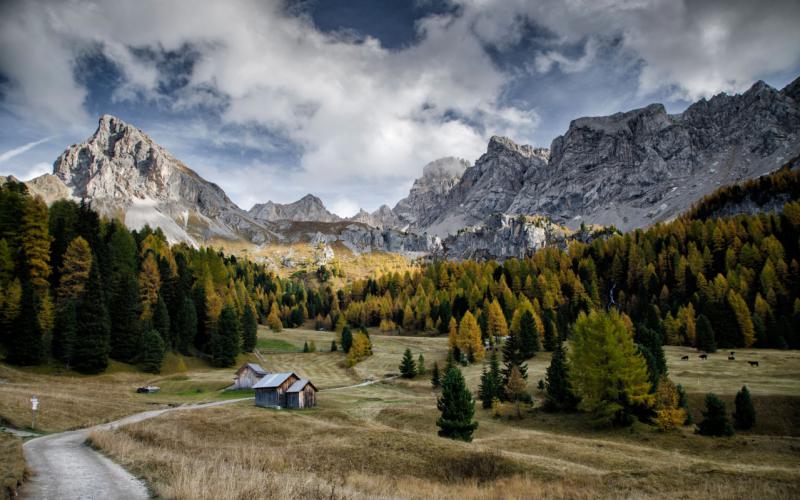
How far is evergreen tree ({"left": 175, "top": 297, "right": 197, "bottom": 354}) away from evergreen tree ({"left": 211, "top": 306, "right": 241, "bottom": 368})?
4482mm

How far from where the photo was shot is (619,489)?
16.8 meters

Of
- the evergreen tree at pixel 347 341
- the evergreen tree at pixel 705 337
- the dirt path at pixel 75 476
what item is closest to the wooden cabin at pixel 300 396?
the dirt path at pixel 75 476

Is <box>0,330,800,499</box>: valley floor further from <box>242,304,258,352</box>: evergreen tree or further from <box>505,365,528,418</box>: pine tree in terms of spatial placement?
<box>242,304,258,352</box>: evergreen tree

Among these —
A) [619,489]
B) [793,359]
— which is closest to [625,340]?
[619,489]

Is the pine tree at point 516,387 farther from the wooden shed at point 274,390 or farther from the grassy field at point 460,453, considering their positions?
the wooden shed at point 274,390

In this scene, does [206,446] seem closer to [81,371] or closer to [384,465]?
[384,465]

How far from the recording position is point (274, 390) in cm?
5538

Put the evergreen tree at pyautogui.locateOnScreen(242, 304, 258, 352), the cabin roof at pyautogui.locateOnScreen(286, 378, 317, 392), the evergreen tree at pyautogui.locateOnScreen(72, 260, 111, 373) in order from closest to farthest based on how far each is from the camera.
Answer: the cabin roof at pyautogui.locateOnScreen(286, 378, 317, 392) < the evergreen tree at pyautogui.locateOnScreen(72, 260, 111, 373) < the evergreen tree at pyautogui.locateOnScreen(242, 304, 258, 352)

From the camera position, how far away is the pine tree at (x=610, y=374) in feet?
136

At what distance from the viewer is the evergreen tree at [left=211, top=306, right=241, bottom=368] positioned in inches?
3078

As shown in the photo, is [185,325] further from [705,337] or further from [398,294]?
[705,337]

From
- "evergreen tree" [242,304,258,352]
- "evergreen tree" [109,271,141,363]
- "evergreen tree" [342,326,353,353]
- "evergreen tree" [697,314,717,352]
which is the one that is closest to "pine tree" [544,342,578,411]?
"evergreen tree" [697,314,717,352]

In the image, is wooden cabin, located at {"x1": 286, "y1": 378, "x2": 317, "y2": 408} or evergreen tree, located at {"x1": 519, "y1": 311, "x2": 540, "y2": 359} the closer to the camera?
wooden cabin, located at {"x1": 286, "y1": 378, "x2": 317, "y2": 408}

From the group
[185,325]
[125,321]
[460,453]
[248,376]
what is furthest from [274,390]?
[460,453]
